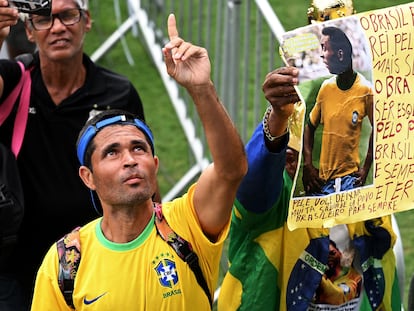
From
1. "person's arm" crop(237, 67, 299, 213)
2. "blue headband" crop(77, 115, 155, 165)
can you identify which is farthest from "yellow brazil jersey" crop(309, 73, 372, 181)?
"blue headband" crop(77, 115, 155, 165)

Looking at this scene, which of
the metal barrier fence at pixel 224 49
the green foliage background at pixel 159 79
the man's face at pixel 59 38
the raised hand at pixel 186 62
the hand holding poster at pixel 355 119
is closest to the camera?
the raised hand at pixel 186 62

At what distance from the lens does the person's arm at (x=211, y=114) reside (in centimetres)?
409

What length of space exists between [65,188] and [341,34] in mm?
1632

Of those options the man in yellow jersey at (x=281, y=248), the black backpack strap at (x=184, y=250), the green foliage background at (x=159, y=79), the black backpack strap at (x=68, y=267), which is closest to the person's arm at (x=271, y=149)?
the man in yellow jersey at (x=281, y=248)

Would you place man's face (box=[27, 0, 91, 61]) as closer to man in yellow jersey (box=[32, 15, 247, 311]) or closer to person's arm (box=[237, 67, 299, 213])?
man in yellow jersey (box=[32, 15, 247, 311])

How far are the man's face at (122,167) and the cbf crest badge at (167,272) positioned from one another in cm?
23

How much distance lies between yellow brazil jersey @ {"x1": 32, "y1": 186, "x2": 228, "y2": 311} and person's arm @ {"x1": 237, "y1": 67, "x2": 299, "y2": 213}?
21 cm

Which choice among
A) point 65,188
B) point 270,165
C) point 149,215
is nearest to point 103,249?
point 149,215

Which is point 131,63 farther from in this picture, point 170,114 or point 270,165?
point 270,165

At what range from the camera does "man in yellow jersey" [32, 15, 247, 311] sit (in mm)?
4121

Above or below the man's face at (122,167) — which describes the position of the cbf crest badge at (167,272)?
below

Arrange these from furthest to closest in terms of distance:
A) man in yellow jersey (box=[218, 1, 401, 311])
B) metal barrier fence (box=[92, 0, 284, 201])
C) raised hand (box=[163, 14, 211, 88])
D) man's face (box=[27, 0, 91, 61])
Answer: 1. metal barrier fence (box=[92, 0, 284, 201])
2. man's face (box=[27, 0, 91, 61])
3. man in yellow jersey (box=[218, 1, 401, 311])
4. raised hand (box=[163, 14, 211, 88])

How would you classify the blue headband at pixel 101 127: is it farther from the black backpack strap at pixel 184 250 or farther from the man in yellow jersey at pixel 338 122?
the man in yellow jersey at pixel 338 122

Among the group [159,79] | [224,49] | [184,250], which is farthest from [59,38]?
[159,79]
